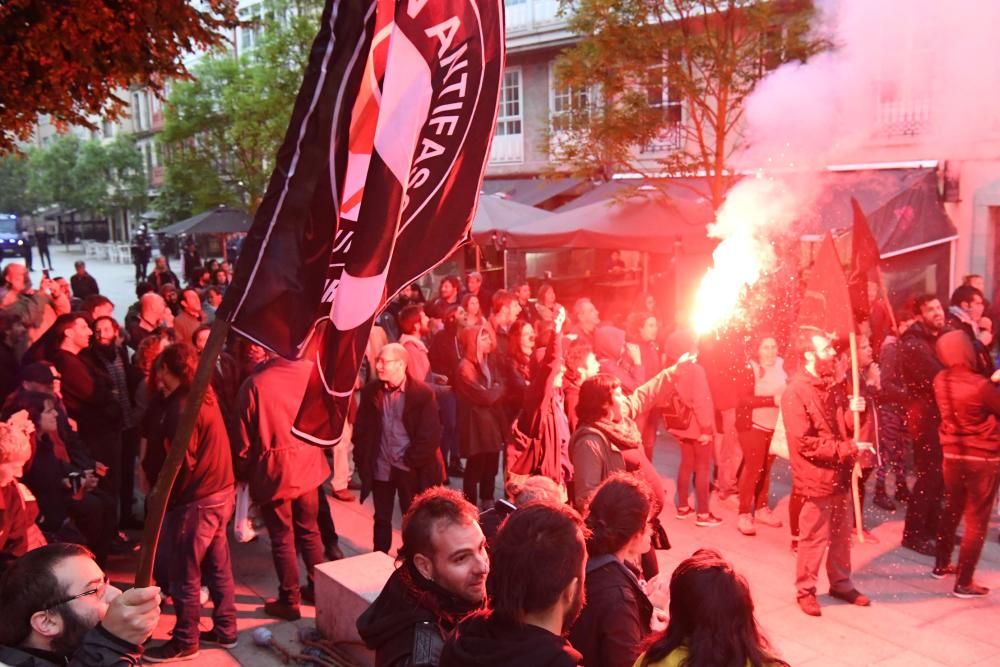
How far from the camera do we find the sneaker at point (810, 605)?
615cm

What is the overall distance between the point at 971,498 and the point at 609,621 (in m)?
4.20

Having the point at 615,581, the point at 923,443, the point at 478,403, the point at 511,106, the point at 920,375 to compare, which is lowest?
the point at 923,443

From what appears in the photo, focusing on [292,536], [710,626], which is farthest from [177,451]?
[292,536]

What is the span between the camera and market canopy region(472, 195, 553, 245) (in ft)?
43.8

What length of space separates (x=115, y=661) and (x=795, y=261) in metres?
13.0

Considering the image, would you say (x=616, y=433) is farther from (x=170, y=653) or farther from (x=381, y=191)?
(x=381, y=191)

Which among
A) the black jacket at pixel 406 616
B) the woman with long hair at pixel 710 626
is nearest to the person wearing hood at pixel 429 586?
the black jacket at pixel 406 616

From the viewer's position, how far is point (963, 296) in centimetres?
854

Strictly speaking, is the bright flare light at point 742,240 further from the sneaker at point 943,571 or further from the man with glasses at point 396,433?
the man with glasses at point 396,433

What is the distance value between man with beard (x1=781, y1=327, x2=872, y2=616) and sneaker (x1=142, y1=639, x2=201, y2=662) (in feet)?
12.7

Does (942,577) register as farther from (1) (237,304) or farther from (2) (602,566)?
(1) (237,304)

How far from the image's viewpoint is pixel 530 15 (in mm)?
21578

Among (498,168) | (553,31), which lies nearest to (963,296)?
(553,31)

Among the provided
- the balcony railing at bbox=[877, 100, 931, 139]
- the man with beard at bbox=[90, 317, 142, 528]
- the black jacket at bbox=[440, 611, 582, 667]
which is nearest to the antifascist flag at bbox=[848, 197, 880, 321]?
the black jacket at bbox=[440, 611, 582, 667]
